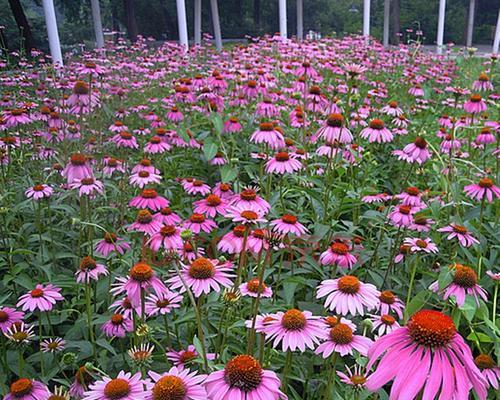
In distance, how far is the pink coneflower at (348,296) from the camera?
94 cm

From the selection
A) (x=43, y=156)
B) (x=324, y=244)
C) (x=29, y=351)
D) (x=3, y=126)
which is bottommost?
(x=29, y=351)

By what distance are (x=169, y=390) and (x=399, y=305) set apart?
834 millimetres

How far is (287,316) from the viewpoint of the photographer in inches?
34.4

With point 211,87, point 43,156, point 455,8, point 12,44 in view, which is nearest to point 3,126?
point 43,156

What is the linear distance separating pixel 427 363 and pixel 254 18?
21589 mm

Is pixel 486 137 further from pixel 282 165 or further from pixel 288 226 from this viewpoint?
pixel 288 226

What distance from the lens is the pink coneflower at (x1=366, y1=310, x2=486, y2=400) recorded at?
57 centimetres

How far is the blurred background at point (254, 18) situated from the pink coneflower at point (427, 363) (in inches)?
581

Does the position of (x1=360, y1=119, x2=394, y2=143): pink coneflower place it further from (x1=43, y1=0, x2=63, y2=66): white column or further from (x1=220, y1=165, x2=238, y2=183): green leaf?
(x1=43, y1=0, x2=63, y2=66): white column

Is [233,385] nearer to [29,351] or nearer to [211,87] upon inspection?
[29,351]

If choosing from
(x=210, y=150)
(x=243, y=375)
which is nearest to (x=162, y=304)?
(x=243, y=375)

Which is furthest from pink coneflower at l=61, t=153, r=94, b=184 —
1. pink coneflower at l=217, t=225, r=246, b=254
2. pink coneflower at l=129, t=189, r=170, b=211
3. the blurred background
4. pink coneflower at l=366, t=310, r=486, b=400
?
the blurred background

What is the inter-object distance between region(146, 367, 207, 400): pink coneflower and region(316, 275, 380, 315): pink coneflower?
1.05 feet

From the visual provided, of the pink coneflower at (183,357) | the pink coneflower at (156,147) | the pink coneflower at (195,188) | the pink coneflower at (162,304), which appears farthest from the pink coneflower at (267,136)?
the pink coneflower at (183,357)
